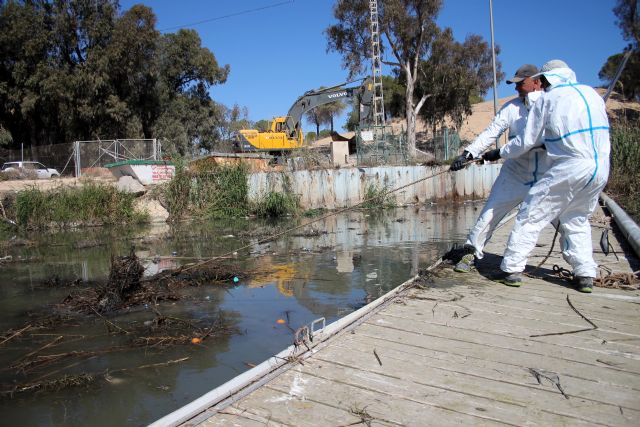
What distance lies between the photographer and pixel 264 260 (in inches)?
354

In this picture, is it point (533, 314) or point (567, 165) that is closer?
point (533, 314)

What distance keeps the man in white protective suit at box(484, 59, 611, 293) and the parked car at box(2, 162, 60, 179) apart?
80.2ft

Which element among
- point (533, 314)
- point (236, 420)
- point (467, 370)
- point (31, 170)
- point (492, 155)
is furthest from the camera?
Answer: point (31, 170)

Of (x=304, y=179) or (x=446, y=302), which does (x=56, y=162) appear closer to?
(x=304, y=179)

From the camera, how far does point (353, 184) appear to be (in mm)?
18594

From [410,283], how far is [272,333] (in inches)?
58.3

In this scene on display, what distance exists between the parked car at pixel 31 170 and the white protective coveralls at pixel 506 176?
23770 millimetres

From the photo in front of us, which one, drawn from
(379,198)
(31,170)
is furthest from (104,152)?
(379,198)

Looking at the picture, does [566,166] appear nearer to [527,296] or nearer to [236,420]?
[527,296]

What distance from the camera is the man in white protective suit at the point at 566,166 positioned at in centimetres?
412

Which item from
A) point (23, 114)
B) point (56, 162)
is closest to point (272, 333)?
point (56, 162)

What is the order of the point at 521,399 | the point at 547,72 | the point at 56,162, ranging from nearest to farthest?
the point at 521,399
the point at 547,72
the point at 56,162

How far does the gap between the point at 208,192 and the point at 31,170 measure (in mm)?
12783

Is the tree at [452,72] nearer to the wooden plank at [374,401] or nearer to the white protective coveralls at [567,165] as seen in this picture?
the white protective coveralls at [567,165]
